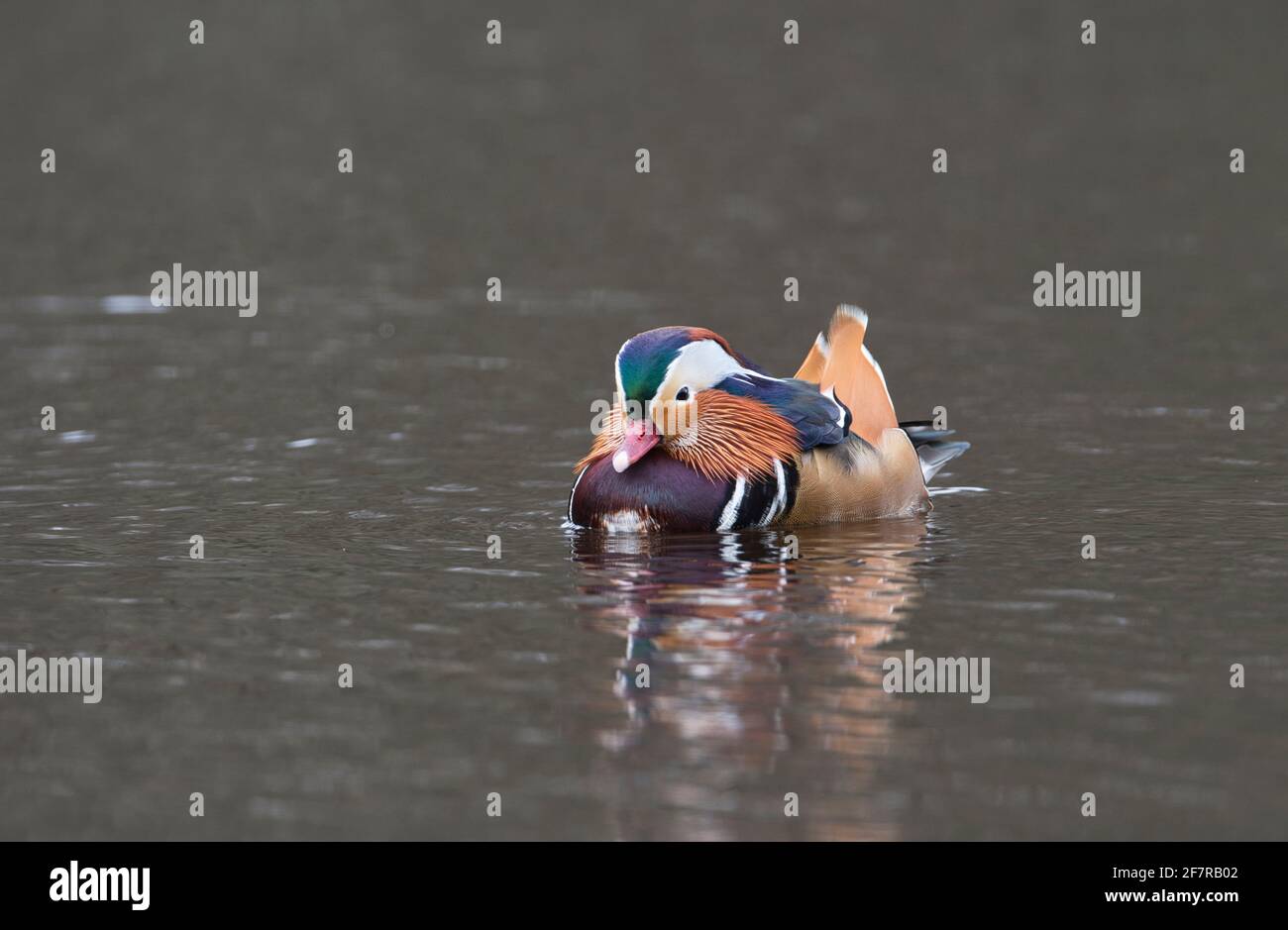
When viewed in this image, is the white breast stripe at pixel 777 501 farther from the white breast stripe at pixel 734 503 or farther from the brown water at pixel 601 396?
the white breast stripe at pixel 734 503

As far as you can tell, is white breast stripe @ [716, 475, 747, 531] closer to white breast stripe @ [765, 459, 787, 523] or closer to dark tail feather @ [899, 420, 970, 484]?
white breast stripe @ [765, 459, 787, 523]

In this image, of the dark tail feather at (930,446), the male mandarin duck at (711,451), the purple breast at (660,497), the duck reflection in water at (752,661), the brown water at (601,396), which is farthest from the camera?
the dark tail feather at (930,446)

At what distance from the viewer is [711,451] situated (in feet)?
41.1

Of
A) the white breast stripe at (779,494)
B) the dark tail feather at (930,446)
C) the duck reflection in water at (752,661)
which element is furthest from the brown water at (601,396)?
the dark tail feather at (930,446)

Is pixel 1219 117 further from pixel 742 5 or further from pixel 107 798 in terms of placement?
pixel 107 798

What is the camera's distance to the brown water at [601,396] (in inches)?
339

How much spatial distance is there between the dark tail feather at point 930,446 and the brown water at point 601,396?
249mm

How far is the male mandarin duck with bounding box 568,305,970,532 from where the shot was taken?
12414 millimetres

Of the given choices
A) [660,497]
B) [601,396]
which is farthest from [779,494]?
[601,396]

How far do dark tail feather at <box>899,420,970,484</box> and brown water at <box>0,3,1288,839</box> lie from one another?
0.82 feet

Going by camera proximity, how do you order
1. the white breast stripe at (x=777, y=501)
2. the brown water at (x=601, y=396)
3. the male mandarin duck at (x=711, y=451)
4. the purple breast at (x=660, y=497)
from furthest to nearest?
1. the white breast stripe at (x=777, y=501)
2. the purple breast at (x=660, y=497)
3. the male mandarin duck at (x=711, y=451)
4. the brown water at (x=601, y=396)

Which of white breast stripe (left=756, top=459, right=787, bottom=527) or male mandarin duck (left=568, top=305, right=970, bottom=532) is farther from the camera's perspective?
white breast stripe (left=756, top=459, right=787, bottom=527)

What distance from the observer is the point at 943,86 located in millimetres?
33438

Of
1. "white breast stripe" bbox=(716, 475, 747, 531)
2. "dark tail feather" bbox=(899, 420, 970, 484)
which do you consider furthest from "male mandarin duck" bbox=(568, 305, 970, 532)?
"dark tail feather" bbox=(899, 420, 970, 484)
